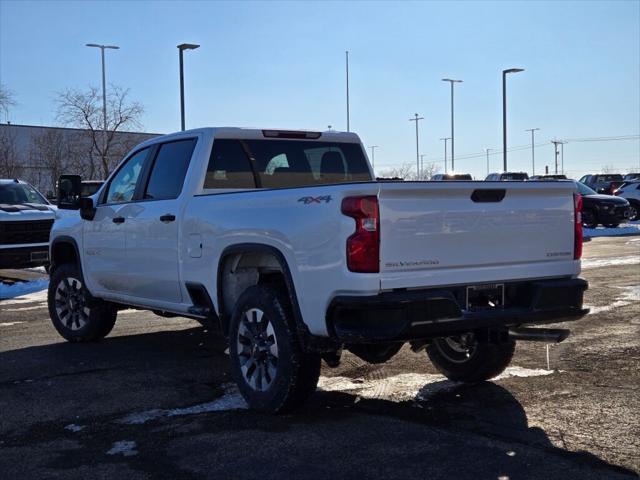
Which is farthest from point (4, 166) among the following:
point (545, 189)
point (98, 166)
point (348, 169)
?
point (545, 189)

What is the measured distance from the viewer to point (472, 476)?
4.14 m

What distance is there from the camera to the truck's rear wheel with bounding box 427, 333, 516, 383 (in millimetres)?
6039

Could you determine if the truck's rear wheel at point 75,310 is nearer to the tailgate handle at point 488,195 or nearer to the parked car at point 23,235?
the tailgate handle at point 488,195

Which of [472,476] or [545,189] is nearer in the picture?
[472,476]

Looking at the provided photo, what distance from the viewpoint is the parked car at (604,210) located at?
27812 mm

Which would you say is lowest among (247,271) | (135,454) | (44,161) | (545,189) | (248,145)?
(135,454)

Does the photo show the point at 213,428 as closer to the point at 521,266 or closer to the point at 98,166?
the point at 521,266

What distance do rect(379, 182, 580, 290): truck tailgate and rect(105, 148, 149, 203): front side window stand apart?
3.36m

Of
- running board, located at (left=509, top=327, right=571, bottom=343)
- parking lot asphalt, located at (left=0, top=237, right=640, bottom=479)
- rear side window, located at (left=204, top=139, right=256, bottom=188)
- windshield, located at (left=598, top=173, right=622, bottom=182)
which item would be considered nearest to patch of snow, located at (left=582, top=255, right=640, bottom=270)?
parking lot asphalt, located at (left=0, top=237, right=640, bottom=479)

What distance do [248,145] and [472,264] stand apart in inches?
103

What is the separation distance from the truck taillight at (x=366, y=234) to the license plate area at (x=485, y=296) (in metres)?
0.76

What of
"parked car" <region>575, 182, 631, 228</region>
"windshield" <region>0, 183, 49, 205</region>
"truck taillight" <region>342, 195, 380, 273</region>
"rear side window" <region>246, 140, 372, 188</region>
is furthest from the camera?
"parked car" <region>575, 182, 631, 228</region>

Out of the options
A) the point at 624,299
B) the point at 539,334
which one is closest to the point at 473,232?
the point at 539,334

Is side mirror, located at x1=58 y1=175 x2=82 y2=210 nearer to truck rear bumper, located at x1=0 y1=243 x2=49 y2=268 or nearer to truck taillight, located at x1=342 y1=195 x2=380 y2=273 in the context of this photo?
truck taillight, located at x1=342 y1=195 x2=380 y2=273
